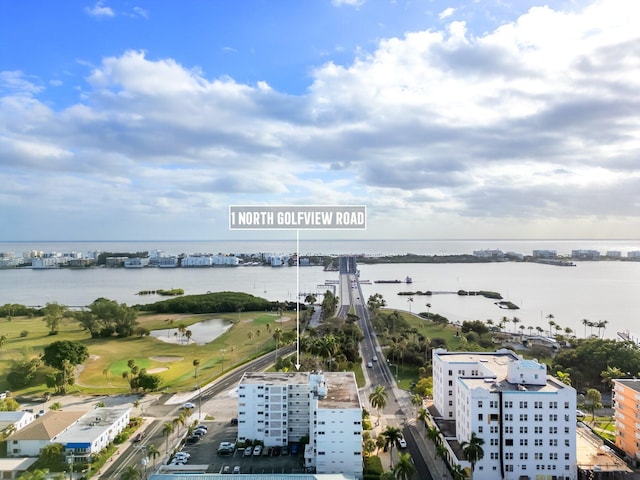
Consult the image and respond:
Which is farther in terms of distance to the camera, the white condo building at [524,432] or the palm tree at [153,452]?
the palm tree at [153,452]

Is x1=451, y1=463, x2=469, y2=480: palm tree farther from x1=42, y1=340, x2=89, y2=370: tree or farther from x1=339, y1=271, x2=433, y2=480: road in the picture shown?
x1=42, y1=340, x2=89, y2=370: tree

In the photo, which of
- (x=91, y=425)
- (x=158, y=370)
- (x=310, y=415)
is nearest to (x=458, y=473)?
(x=310, y=415)

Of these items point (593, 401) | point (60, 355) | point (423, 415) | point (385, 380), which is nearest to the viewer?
point (423, 415)

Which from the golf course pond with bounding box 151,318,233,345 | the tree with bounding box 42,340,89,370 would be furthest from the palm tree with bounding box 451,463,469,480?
the golf course pond with bounding box 151,318,233,345

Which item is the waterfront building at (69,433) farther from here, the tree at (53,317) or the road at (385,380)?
the tree at (53,317)

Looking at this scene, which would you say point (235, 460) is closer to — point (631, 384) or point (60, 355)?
point (60, 355)

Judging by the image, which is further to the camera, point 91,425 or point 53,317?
point 53,317

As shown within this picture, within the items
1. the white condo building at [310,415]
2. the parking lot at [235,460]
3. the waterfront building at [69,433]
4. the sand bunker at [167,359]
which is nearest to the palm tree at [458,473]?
the white condo building at [310,415]
